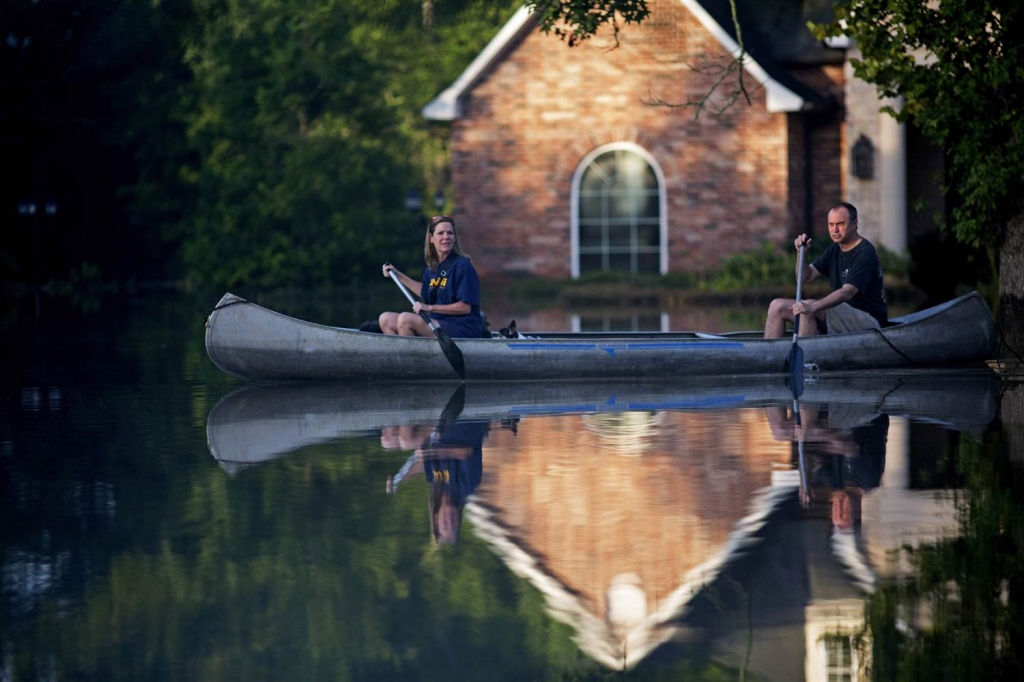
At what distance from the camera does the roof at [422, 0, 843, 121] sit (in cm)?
3112

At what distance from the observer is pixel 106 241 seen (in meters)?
41.7

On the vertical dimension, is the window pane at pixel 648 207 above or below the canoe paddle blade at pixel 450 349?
above

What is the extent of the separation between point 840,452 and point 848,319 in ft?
17.0

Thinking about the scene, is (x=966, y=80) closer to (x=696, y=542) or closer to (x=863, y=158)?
(x=696, y=542)

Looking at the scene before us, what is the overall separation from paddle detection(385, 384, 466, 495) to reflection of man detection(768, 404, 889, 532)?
2.31 metres

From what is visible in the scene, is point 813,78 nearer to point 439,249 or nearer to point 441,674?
point 439,249

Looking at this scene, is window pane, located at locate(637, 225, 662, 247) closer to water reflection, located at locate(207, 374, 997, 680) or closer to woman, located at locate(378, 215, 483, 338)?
water reflection, located at locate(207, 374, 997, 680)

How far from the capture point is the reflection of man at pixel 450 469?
8.21m

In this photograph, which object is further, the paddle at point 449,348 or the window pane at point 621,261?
the window pane at point 621,261

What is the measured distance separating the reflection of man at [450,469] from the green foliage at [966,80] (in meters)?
6.36

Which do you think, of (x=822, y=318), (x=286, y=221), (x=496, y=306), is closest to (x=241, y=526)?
(x=822, y=318)

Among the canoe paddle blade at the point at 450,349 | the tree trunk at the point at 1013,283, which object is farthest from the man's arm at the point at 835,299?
the canoe paddle blade at the point at 450,349

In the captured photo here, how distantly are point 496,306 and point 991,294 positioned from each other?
9.90 metres

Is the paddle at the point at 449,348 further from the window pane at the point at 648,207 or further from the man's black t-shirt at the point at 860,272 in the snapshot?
the window pane at the point at 648,207
